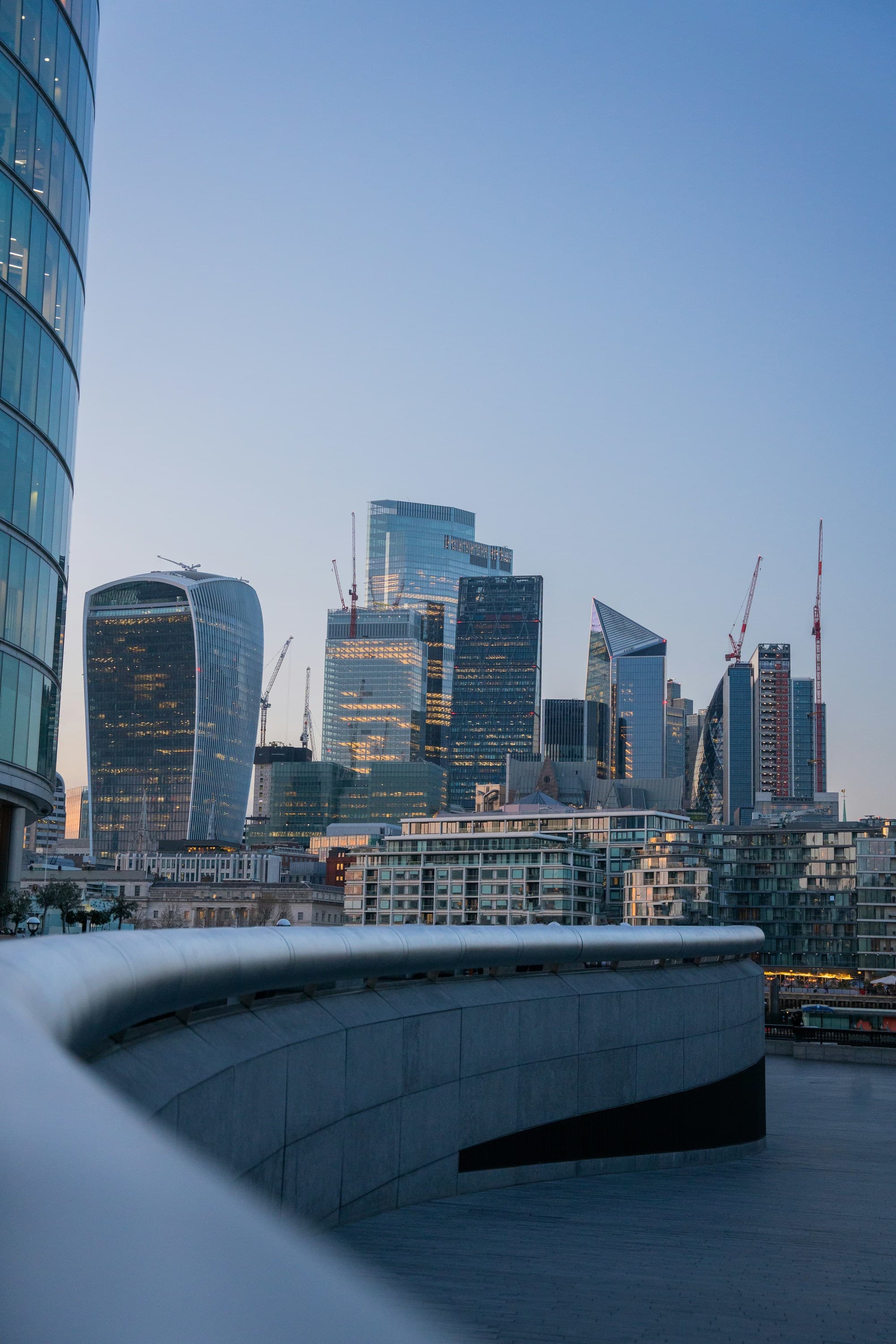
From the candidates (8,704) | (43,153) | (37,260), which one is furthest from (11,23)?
(8,704)

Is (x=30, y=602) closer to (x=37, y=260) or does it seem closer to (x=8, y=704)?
(x=8, y=704)

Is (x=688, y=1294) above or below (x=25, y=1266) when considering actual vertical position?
below

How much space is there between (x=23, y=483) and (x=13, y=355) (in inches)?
153

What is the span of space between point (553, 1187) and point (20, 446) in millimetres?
31235

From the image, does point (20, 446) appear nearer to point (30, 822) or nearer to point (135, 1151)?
point (30, 822)

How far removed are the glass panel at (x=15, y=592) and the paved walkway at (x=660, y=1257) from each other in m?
28.0

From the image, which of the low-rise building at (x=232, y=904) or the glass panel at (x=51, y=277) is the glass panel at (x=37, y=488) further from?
the low-rise building at (x=232, y=904)

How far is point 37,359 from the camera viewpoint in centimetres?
4288

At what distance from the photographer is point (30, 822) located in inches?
2211

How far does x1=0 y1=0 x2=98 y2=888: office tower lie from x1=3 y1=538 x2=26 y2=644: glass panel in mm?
47

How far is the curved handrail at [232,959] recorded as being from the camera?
693 centimetres

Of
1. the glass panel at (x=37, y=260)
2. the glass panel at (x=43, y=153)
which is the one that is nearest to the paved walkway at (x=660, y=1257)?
the glass panel at (x=37, y=260)

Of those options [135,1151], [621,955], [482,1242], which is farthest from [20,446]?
[135,1151]

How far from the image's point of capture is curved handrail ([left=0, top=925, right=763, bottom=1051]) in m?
6.93
